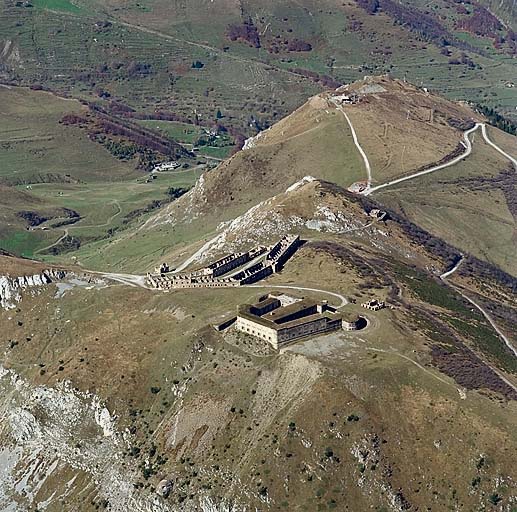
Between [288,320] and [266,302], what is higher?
[288,320]

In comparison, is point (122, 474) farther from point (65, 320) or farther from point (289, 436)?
point (65, 320)

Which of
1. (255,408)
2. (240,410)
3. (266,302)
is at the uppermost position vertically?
(266,302)

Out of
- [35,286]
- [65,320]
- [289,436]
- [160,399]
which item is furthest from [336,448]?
[35,286]

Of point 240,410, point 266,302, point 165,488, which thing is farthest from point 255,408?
point 266,302

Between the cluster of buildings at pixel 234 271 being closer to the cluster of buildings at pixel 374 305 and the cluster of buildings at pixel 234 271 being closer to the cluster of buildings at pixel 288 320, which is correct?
the cluster of buildings at pixel 288 320

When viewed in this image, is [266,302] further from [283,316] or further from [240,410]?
[240,410]

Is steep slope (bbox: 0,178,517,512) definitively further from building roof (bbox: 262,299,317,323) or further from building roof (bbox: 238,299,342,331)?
building roof (bbox: 262,299,317,323)

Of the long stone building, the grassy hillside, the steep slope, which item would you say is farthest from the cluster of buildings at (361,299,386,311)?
the long stone building
